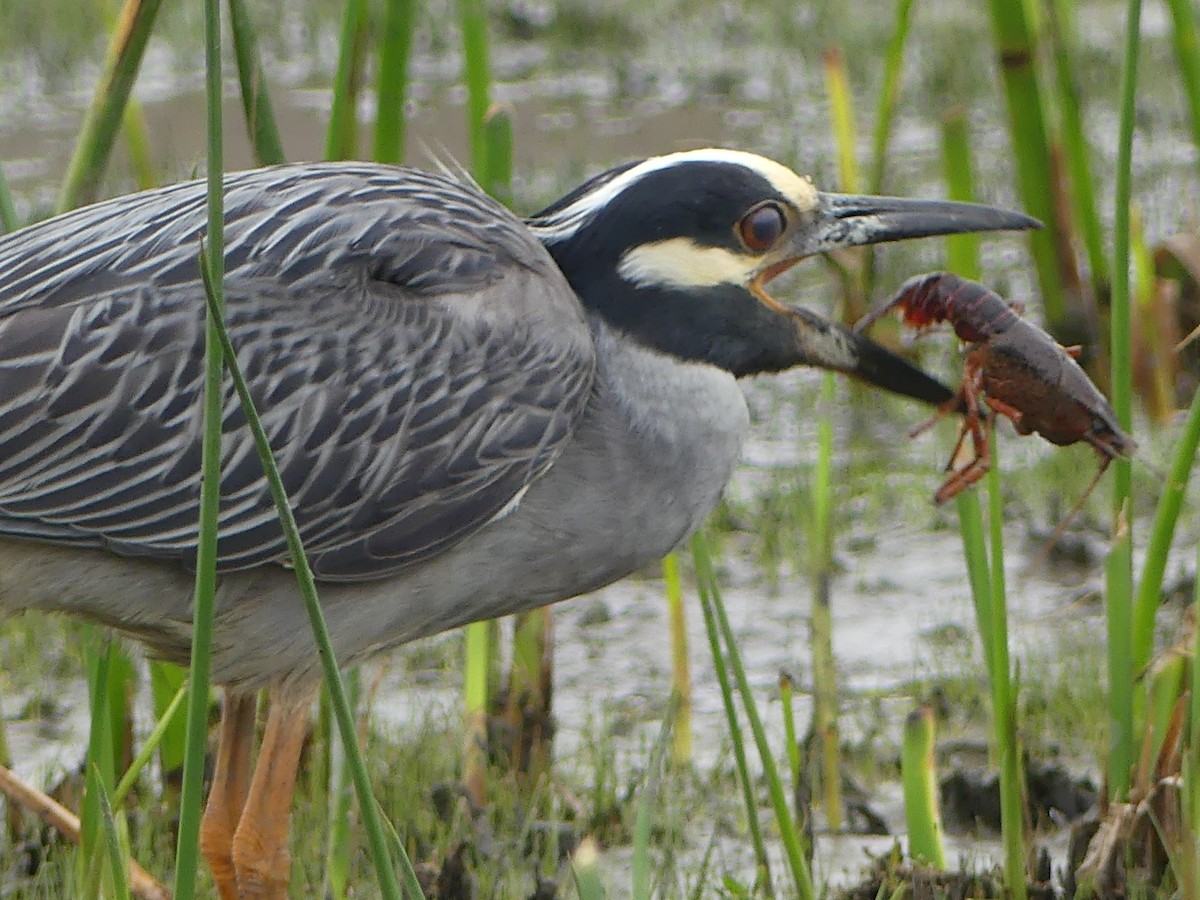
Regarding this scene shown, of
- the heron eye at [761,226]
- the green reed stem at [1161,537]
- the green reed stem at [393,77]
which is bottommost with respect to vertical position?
the green reed stem at [1161,537]

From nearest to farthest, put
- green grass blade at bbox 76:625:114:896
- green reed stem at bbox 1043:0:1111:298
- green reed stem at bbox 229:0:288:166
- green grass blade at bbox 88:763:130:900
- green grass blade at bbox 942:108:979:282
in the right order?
green grass blade at bbox 88:763:130:900, green grass blade at bbox 76:625:114:896, green reed stem at bbox 229:0:288:166, green grass blade at bbox 942:108:979:282, green reed stem at bbox 1043:0:1111:298

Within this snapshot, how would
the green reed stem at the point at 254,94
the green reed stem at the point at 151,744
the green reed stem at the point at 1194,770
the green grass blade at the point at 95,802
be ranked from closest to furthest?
the green grass blade at the point at 95,802, the green reed stem at the point at 1194,770, the green reed stem at the point at 151,744, the green reed stem at the point at 254,94

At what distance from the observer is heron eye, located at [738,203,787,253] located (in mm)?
3357

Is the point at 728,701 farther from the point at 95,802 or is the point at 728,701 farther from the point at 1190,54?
the point at 1190,54

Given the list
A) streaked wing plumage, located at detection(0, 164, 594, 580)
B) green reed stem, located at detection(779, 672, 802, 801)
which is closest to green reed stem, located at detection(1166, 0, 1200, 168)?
streaked wing plumage, located at detection(0, 164, 594, 580)

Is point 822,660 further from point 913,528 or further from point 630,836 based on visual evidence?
point 913,528

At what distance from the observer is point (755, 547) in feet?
17.2

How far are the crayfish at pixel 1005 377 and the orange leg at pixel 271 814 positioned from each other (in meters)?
1.15

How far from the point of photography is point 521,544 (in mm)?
3205

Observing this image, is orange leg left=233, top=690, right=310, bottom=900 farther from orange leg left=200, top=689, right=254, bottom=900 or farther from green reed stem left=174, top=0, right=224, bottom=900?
green reed stem left=174, top=0, right=224, bottom=900

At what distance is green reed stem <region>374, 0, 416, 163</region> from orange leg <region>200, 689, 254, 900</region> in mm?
1111

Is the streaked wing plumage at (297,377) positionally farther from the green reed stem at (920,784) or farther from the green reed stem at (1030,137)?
the green reed stem at (1030,137)

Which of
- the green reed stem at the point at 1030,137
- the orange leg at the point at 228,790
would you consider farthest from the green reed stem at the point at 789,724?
the green reed stem at the point at 1030,137

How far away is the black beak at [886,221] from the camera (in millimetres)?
3355
